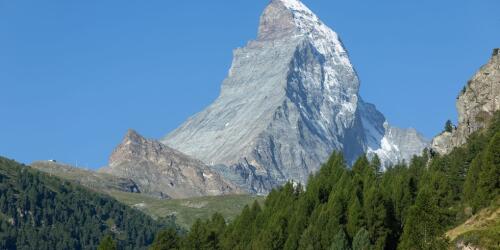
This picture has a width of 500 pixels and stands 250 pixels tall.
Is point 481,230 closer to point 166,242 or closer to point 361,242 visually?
point 361,242

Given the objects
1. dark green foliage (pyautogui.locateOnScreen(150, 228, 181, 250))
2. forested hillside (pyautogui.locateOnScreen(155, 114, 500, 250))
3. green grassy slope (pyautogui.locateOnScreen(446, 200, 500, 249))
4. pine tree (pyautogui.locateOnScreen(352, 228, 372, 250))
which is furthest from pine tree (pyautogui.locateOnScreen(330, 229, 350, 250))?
dark green foliage (pyautogui.locateOnScreen(150, 228, 181, 250))

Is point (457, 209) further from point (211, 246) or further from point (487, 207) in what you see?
point (211, 246)

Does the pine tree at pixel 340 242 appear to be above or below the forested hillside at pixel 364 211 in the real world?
below

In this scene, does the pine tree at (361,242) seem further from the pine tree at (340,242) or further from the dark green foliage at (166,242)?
the dark green foliage at (166,242)

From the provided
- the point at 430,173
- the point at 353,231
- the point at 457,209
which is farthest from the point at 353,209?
the point at 430,173

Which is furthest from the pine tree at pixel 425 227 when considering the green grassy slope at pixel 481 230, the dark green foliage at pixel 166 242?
the dark green foliage at pixel 166 242

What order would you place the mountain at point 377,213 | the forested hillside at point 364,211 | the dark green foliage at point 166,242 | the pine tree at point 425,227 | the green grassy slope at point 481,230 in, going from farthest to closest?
the dark green foliage at point 166,242 < the forested hillside at point 364,211 < the mountain at point 377,213 < the pine tree at point 425,227 < the green grassy slope at point 481,230

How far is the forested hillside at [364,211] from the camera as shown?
13488 cm

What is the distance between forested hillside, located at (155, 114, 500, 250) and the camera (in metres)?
135

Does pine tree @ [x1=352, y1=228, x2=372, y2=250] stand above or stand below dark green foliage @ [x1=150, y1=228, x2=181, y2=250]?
below

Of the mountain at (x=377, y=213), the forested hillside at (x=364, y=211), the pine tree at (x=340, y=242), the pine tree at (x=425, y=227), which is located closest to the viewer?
the pine tree at (x=425, y=227)

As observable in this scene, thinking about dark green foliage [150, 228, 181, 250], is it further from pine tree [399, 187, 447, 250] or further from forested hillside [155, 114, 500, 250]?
pine tree [399, 187, 447, 250]

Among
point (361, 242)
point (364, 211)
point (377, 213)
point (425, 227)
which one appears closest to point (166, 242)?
point (364, 211)

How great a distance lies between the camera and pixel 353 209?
15388cm
